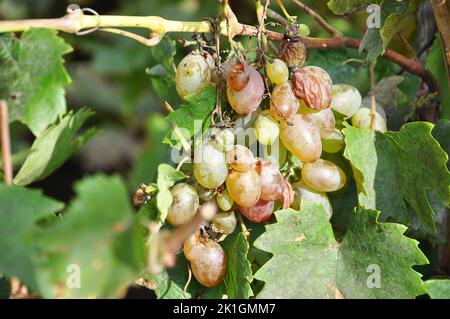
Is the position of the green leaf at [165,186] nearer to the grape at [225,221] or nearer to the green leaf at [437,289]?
the grape at [225,221]

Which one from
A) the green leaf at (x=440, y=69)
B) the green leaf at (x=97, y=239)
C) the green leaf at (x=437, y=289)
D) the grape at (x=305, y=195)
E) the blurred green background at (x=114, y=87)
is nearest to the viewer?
the green leaf at (x=97, y=239)

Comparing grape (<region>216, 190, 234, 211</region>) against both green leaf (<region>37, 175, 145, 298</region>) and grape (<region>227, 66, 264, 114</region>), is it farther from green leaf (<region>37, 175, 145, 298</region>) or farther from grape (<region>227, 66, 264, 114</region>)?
green leaf (<region>37, 175, 145, 298</region>)

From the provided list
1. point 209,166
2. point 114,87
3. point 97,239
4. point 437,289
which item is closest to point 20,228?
point 97,239

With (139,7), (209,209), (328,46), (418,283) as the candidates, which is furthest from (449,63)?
(139,7)

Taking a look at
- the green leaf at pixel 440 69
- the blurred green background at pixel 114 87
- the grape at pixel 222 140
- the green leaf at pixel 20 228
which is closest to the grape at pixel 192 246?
the grape at pixel 222 140

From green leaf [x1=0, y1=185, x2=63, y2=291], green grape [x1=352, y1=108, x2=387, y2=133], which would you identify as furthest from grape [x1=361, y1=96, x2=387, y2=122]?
green leaf [x1=0, y1=185, x2=63, y2=291]
